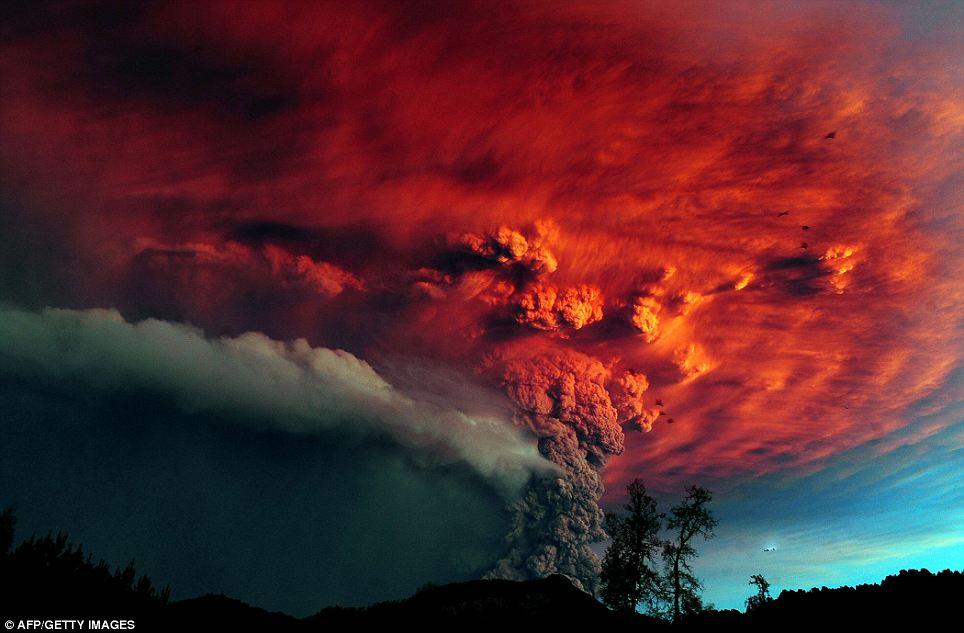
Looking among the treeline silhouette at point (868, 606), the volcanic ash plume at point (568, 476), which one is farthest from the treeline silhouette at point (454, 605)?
the volcanic ash plume at point (568, 476)

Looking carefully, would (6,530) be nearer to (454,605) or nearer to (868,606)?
(454,605)

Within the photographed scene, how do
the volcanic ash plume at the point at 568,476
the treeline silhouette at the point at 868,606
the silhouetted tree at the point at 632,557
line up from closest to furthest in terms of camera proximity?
the treeline silhouette at the point at 868,606 < the silhouetted tree at the point at 632,557 < the volcanic ash plume at the point at 568,476

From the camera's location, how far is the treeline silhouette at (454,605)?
2766cm

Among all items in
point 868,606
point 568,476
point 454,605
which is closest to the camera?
point 868,606

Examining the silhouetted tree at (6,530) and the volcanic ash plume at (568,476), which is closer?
the silhouetted tree at (6,530)

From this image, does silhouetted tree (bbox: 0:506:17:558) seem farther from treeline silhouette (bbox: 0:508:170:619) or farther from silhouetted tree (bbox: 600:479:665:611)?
silhouetted tree (bbox: 600:479:665:611)

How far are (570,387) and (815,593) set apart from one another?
291ft

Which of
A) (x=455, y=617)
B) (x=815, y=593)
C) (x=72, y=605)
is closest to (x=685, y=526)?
(x=815, y=593)

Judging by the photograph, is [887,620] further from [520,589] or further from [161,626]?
[161,626]

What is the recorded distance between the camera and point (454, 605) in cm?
3225

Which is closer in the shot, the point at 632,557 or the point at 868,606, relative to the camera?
the point at 868,606

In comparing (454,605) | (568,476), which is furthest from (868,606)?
(568,476)

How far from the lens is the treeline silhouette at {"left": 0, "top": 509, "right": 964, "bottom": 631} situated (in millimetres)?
27656

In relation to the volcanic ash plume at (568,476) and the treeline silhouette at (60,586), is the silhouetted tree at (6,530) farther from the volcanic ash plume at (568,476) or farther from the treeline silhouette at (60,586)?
the volcanic ash plume at (568,476)
